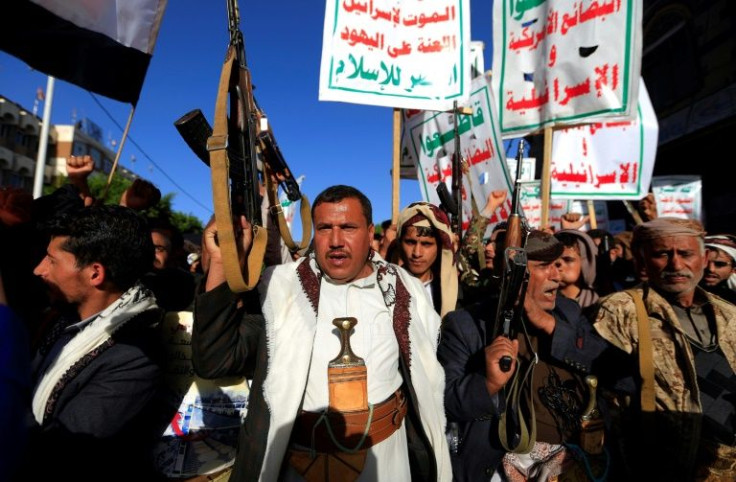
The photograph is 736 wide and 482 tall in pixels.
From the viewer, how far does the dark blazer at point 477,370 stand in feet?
5.65

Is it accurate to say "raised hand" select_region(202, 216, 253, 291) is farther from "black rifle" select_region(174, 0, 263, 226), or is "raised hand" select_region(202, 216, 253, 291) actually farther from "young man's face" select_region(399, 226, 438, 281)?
"young man's face" select_region(399, 226, 438, 281)

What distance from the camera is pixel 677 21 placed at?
10461mm

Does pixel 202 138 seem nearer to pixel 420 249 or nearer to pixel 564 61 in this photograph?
pixel 420 249

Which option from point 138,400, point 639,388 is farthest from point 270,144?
point 639,388

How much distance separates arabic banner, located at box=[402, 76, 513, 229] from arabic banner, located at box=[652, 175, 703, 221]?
3.80m

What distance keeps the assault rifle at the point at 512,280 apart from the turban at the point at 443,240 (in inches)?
29.1

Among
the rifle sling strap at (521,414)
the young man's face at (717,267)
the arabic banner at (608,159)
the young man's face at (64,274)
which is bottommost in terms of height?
the rifle sling strap at (521,414)

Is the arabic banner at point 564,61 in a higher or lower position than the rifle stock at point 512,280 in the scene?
higher

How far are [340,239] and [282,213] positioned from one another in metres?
0.34

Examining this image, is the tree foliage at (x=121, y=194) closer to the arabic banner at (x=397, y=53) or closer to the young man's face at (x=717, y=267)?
the arabic banner at (x=397, y=53)

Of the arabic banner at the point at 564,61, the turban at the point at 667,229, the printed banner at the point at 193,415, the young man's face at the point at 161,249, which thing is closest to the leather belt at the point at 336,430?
the printed banner at the point at 193,415

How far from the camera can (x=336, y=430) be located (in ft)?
5.17

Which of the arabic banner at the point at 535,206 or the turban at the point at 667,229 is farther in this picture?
the arabic banner at the point at 535,206

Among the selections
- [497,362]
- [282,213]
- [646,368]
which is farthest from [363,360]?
[646,368]
